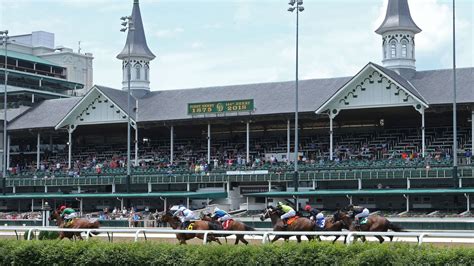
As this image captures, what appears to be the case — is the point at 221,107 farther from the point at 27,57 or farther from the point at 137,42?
the point at 27,57

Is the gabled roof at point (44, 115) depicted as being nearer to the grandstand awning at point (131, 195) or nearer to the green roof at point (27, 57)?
the grandstand awning at point (131, 195)

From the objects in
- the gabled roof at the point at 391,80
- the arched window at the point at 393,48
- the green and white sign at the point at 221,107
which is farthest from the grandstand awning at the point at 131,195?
the arched window at the point at 393,48

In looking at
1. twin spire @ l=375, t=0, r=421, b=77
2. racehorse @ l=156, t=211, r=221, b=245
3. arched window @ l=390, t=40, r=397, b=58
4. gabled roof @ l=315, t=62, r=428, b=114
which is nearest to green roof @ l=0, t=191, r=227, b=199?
gabled roof @ l=315, t=62, r=428, b=114

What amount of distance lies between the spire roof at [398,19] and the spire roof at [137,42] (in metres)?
17.6

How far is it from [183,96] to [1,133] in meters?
13.8

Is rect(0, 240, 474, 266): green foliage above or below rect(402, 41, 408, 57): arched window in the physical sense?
below

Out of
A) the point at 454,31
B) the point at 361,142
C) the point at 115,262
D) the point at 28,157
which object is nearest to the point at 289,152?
the point at 361,142

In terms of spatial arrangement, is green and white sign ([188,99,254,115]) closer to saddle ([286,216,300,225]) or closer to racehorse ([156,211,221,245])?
racehorse ([156,211,221,245])

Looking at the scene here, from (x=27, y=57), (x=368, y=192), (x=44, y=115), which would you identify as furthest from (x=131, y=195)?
(x=27, y=57)

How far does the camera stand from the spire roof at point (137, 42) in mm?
62188

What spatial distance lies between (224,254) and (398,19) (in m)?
39.3

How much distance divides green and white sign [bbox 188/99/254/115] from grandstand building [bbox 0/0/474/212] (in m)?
0.07

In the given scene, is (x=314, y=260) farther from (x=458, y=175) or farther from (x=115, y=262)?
(x=458, y=175)

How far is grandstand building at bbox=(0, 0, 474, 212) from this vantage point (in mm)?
44188
